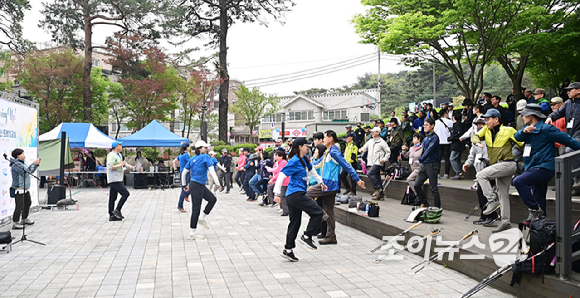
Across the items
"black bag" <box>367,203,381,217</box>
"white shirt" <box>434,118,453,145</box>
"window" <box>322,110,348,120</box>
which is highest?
"window" <box>322,110,348,120</box>

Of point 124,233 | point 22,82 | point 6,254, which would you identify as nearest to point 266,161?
point 124,233

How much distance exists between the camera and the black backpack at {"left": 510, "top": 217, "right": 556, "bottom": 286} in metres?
4.35

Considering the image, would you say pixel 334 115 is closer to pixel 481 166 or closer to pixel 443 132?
pixel 443 132

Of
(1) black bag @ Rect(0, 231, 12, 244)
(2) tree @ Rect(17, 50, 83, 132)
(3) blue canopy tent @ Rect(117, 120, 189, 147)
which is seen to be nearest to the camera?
(1) black bag @ Rect(0, 231, 12, 244)

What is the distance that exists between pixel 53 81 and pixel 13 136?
20961mm

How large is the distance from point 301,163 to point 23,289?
4051mm

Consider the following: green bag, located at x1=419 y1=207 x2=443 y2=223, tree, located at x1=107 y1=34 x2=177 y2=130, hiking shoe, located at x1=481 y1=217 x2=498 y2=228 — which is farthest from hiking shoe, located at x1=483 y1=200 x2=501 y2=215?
tree, located at x1=107 y1=34 x2=177 y2=130

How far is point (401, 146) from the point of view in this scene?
13.9 m

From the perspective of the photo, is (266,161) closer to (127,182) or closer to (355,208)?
(355,208)

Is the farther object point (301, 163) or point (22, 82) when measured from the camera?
point (22, 82)

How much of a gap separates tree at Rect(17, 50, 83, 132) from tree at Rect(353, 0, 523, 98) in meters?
20.5

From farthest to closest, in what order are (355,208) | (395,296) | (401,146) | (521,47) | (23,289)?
(521,47) → (401,146) → (355,208) → (23,289) → (395,296)

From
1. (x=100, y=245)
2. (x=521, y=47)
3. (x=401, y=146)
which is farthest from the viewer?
(x=521, y=47)

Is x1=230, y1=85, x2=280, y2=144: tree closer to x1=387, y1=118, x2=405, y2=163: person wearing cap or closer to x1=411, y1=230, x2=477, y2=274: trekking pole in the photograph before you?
x1=387, y1=118, x2=405, y2=163: person wearing cap
